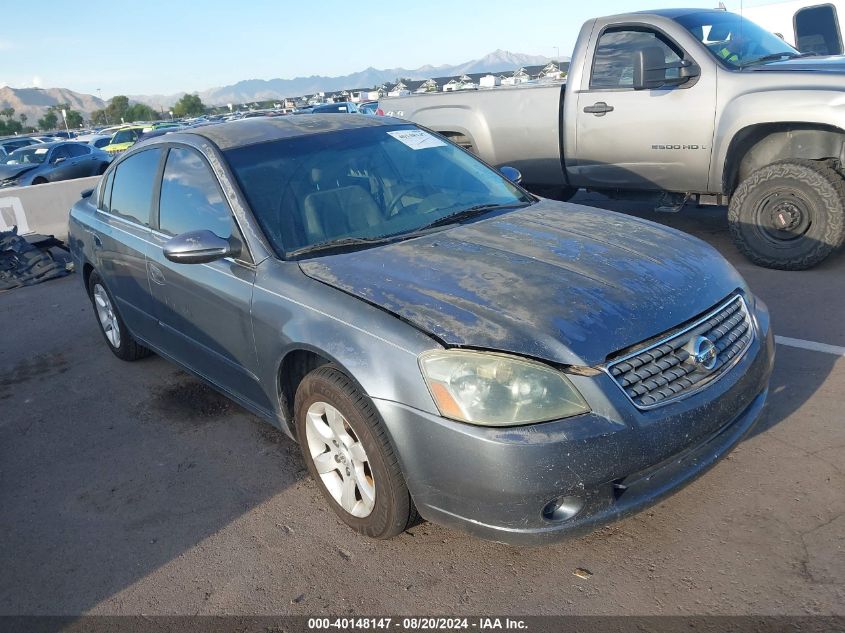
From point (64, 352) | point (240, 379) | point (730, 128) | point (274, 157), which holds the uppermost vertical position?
point (274, 157)

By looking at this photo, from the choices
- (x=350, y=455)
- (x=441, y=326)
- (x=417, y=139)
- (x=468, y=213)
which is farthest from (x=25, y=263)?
(x=441, y=326)

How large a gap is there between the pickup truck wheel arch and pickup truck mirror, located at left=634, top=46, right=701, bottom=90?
2.21 feet

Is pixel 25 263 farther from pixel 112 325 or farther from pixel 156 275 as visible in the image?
pixel 156 275

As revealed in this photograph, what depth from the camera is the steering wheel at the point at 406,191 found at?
12.2ft

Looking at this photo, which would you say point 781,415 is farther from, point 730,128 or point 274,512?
point 730,128

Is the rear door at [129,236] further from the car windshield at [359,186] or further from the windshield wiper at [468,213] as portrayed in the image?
the windshield wiper at [468,213]

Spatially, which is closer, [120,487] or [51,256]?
[120,487]

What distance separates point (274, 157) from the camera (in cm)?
376

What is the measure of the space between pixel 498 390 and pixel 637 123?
4.65 meters

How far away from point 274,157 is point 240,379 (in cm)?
117

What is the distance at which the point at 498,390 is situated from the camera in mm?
2447

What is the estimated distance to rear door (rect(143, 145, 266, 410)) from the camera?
11.3 feet

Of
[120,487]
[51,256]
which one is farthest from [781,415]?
[51,256]

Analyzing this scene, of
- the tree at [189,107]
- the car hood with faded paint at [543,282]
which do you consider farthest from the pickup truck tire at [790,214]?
the tree at [189,107]
